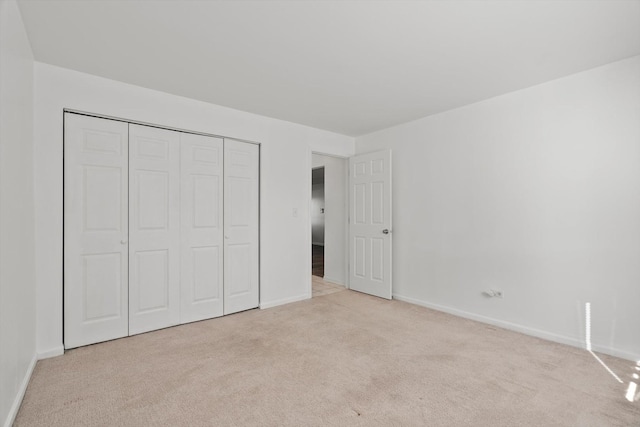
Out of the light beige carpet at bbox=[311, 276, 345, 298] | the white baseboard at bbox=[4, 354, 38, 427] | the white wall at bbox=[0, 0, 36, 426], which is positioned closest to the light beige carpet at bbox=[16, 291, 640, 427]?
Result: the white baseboard at bbox=[4, 354, 38, 427]

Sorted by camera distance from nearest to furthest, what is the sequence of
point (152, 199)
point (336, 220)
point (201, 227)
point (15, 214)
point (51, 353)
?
1. point (15, 214)
2. point (51, 353)
3. point (152, 199)
4. point (201, 227)
5. point (336, 220)

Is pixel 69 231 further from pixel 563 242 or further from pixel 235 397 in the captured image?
pixel 563 242

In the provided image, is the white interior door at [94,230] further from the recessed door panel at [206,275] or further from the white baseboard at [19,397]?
the recessed door panel at [206,275]

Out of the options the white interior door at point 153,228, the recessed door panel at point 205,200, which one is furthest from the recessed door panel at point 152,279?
the recessed door panel at point 205,200

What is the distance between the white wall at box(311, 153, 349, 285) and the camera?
5.21 meters

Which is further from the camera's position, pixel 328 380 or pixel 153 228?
pixel 153 228

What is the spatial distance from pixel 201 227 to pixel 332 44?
2.33 meters

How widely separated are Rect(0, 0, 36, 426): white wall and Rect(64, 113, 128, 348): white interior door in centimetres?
30

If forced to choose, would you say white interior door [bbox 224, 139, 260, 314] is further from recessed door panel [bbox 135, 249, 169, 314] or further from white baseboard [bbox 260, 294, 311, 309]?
recessed door panel [bbox 135, 249, 169, 314]

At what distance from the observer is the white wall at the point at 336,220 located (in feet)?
17.1

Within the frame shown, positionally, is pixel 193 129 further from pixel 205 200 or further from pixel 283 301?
pixel 283 301

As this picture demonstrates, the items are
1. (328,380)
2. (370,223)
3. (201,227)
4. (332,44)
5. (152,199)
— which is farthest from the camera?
(370,223)

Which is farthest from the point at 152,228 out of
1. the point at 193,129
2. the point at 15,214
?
the point at 15,214

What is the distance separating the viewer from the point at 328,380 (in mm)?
2205
